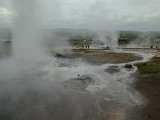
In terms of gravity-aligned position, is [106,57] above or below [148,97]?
above

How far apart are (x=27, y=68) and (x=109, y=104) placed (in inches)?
613

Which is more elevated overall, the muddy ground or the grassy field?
the grassy field

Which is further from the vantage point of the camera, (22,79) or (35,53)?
(35,53)

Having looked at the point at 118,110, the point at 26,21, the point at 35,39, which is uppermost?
the point at 26,21

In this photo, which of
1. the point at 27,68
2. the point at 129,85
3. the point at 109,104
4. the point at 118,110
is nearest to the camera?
the point at 118,110

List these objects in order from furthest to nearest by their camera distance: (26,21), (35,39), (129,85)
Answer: (35,39) → (26,21) → (129,85)

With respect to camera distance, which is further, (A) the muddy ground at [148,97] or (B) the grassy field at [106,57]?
(B) the grassy field at [106,57]

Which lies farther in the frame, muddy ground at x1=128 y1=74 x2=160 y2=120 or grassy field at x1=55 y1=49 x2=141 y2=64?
grassy field at x1=55 y1=49 x2=141 y2=64

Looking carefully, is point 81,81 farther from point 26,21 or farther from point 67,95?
point 26,21

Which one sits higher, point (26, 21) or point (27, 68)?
point (26, 21)

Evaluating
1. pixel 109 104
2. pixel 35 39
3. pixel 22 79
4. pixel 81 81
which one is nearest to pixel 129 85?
pixel 81 81

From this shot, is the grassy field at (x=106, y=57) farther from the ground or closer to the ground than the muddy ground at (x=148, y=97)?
farther from the ground

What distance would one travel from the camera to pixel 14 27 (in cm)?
4006

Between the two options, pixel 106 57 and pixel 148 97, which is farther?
pixel 106 57
